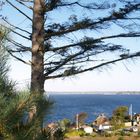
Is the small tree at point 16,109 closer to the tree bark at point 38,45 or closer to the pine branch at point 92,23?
the tree bark at point 38,45

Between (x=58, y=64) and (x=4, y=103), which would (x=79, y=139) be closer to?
(x=58, y=64)

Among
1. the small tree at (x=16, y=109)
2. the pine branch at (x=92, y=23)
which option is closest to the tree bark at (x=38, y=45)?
the pine branch at (x=92, y=23)

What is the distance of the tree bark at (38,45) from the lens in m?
8.34

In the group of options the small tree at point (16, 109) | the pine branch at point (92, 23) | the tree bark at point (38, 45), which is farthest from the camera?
the pine branch at point (92, 23)

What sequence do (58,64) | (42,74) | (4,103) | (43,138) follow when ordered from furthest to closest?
(58,64) → (42,74) → (43,138) → (4,103)

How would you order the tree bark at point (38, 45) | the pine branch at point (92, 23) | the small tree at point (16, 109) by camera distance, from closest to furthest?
the small tree at point (16, 109), the tree bark at point (38, 45), the pine branch at point (92, 23)

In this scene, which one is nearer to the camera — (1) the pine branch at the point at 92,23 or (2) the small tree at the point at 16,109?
(2) the small tree at the point at 16,109

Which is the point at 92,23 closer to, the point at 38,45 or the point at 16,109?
the point at 38,45

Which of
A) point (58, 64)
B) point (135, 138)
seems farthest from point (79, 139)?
point (58, 64)

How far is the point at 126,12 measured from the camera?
8.85m

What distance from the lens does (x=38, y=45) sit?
8.48m

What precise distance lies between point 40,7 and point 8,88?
577 cm

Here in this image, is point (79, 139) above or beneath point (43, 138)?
beneath

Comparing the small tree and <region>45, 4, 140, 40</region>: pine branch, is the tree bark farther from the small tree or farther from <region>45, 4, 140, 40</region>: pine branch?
the small tree
